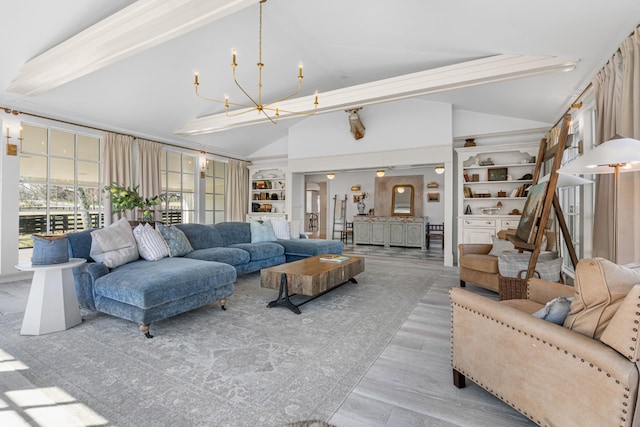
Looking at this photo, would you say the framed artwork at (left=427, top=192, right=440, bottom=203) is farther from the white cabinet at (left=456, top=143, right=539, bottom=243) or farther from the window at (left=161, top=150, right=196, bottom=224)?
the window at (left=161, top=150, right=196, bottom=224)

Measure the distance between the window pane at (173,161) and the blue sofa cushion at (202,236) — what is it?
293cm

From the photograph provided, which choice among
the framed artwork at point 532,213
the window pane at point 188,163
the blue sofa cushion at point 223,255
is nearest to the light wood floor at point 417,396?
the framed artwork at point 532,213

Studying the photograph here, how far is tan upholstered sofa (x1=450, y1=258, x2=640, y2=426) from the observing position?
105 centimetres

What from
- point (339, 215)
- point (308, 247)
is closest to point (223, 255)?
point (308, 247)

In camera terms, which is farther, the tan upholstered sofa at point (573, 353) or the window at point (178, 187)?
the window at point (178, 187)

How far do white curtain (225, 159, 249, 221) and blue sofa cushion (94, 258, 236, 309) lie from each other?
533 centimetres

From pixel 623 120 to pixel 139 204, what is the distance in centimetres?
576

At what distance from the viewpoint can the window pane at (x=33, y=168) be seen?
15.0 feet

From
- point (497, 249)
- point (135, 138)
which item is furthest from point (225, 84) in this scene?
point (497, 249)

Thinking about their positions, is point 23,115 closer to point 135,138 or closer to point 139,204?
point 135,138

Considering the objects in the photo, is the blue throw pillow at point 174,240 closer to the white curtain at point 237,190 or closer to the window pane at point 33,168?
the window pane at point 33,168

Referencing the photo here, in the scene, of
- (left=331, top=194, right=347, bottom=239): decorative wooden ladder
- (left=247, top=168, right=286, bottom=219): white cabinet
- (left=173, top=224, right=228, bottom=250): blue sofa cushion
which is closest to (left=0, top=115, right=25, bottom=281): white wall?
(left=173, top=224, right=228, bottom=250): blue sofa cushion

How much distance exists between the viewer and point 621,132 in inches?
94.5

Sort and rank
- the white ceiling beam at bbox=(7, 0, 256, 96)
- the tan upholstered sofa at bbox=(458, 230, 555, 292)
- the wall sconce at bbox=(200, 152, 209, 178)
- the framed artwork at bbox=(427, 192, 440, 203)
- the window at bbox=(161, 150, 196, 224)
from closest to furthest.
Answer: the white ceiling beam at bbox=(7, 0, 256, 96) → the tan upholstered sofa at bbox=(458, 230, 555, 292) → the window at bbox=(161, 150, 196, 224) → the wall sconce at bbox=(200, 152, 209, 178) → the framed artwork at bbox=(427, 192, 440, 203)
